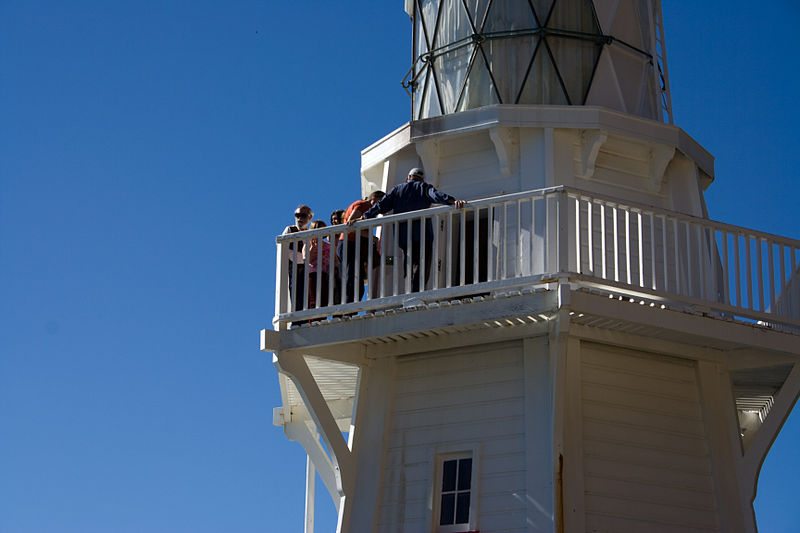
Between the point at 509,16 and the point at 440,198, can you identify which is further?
the point at 509,16

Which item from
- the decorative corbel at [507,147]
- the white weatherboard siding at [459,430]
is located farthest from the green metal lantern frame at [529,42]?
the white weatherboard siding at [459,430]

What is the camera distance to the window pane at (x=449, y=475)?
1656 centimetres

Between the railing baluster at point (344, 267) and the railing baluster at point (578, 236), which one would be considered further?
the railing baluster at point (344, 267)

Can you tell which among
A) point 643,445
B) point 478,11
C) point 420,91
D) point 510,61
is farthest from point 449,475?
point 478,11

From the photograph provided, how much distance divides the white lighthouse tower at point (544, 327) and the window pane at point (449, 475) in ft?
0.07

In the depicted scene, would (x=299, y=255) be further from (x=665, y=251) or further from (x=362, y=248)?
(x=665, y=251)

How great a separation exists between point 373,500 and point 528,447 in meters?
2.18

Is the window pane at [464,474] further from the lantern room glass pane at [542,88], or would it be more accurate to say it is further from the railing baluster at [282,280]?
the lantern room glass pane at [542,88]

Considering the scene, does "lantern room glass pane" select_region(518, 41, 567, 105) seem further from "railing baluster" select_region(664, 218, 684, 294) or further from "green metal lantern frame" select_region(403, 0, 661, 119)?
"railing baluster" select_region(664, 218, 684, 294)

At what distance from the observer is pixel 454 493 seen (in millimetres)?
16469

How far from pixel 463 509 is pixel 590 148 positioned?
5.05 m

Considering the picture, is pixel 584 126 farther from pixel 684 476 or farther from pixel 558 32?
pixel 684 476

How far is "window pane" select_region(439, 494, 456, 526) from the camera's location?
16375 millimetres

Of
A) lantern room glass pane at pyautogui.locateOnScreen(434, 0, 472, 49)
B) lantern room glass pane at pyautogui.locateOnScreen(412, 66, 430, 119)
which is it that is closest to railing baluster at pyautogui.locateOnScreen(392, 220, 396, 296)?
lantern room glass pane at pyautogui.locateOnScreen(412, 66, 430, 119)
